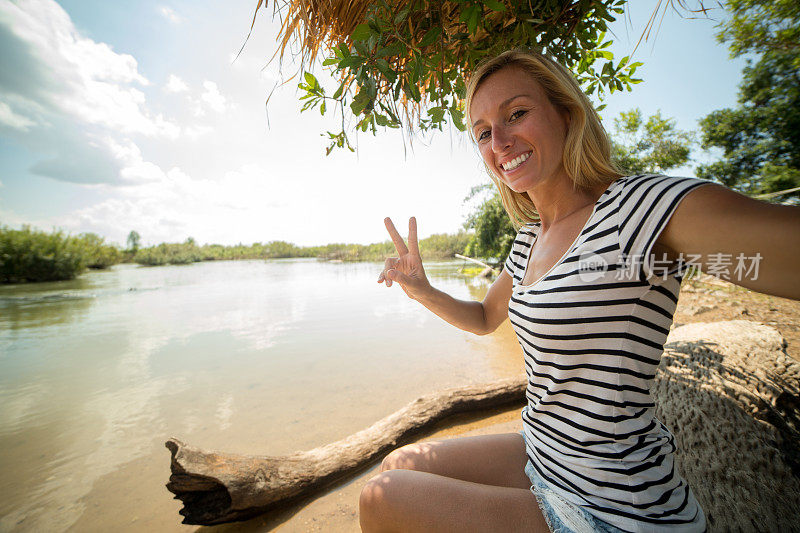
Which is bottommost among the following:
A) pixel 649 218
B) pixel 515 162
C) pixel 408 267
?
pixel 408 267

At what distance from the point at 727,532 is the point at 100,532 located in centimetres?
348

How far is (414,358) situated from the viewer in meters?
5.12

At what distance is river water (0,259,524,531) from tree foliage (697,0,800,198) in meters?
9.78

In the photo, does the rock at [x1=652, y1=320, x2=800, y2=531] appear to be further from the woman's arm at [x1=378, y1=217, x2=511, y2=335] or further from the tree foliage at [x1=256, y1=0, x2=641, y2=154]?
the tree foliage at [x1=256, y1=0, x2=641, y2=154]

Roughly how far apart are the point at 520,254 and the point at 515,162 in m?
0.38

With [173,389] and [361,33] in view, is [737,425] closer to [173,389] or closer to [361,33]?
[361,33]

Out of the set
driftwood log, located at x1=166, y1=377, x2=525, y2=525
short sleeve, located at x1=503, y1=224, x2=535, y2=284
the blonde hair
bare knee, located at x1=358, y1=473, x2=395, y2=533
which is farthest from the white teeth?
driftwood log, located at x1=166, y1=377, x2=525, y2=525

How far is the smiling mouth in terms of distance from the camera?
1136mm

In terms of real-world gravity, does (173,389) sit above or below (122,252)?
below

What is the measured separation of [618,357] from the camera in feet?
2.68

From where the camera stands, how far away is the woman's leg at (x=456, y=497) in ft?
2.87

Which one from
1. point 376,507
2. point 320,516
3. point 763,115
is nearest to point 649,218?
point 376,507

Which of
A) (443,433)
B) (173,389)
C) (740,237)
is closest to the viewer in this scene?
(740,237)

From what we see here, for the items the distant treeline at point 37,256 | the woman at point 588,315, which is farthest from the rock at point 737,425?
the distant treeline at point 37,256
